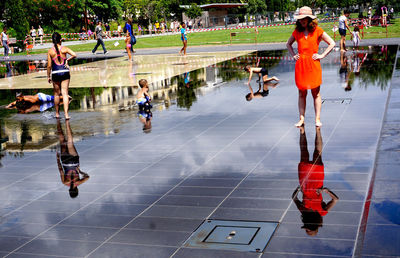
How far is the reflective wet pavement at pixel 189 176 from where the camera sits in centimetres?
512

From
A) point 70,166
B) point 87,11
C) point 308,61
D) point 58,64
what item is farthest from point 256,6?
point 70,166

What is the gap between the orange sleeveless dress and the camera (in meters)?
9.01

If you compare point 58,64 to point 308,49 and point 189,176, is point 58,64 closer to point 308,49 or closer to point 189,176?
point 308,49

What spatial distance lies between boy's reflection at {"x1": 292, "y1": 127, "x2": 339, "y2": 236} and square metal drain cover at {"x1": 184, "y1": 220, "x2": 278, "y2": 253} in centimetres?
36

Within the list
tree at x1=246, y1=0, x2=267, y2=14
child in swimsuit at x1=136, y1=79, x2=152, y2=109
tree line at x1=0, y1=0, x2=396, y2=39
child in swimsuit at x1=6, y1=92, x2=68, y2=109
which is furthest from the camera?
tree at x1=246, y1=0, x2=267, y2=14

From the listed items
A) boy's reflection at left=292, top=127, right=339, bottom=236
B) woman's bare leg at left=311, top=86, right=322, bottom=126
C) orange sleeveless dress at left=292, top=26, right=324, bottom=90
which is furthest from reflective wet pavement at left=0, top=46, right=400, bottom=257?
orange sleeveless dress at left=292, top=26, right=324, bottom=90

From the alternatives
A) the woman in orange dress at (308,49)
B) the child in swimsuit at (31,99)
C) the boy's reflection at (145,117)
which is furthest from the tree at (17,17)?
the woman in orange dress at (308,49)

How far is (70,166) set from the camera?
806cm

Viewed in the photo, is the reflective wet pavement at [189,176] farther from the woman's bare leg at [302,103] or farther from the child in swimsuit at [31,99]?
the child in swimsuit at [31,99]

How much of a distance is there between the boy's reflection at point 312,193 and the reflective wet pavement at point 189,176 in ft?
0.07

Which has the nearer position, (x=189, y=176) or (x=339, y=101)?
(x=189, y=176)

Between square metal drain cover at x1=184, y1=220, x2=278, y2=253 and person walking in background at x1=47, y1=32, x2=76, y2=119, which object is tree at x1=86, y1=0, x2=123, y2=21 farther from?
square metal drain cover at x1=184, y1=220, x2=278, y2=253

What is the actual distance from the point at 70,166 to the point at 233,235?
3.66 meters

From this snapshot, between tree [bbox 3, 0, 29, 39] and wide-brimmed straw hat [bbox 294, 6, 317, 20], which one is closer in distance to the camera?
wide-brimmed straw hat [bbox 294, 6, 317, 20]
